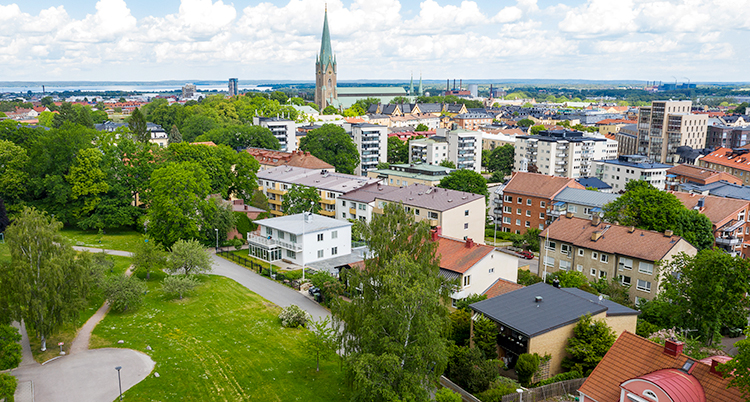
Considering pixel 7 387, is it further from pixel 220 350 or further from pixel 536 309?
pixel 536 309

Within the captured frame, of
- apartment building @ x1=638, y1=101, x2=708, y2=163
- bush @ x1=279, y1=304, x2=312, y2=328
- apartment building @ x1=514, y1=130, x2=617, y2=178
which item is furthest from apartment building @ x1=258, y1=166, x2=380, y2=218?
apartment building @ x1=638, y1=101, x2=708, y2=163

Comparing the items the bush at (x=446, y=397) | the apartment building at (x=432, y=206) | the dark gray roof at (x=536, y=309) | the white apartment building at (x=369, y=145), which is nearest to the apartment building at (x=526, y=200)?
the apartment building at (x=432, y=206)

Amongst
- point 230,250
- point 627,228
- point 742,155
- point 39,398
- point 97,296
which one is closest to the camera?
point 39,398

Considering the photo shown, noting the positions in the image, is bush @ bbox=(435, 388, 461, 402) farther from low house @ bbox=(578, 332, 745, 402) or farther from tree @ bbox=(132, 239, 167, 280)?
tree @ bbox=(132, 239, 167, 280)

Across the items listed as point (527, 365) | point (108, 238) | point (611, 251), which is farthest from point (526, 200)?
point (108, 238)

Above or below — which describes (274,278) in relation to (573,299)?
below

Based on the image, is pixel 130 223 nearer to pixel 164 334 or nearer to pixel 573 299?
pixel 164 334

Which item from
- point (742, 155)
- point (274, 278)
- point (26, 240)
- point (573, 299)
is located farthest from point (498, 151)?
point (26, 240)
